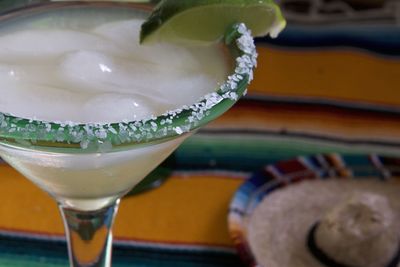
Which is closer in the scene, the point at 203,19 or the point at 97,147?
the point at 97,147

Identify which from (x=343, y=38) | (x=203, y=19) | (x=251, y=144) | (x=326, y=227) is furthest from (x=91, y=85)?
(x=343, y=38)

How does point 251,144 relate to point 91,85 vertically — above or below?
below

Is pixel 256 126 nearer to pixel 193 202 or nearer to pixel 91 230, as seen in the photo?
pixel 193 202

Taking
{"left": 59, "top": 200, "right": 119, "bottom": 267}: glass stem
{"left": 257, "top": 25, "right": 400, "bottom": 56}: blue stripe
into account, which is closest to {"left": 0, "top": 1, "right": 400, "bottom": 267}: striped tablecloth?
{"left": 257, "top": 25, "right": 400, "bottom": 56}: blue stripe

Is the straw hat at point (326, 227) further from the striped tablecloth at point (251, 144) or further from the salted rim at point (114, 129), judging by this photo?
the salted rim at point (114, 129)

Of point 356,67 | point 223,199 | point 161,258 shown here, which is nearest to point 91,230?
point 161,258

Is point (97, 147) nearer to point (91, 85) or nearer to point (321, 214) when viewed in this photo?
point (91, 85)
